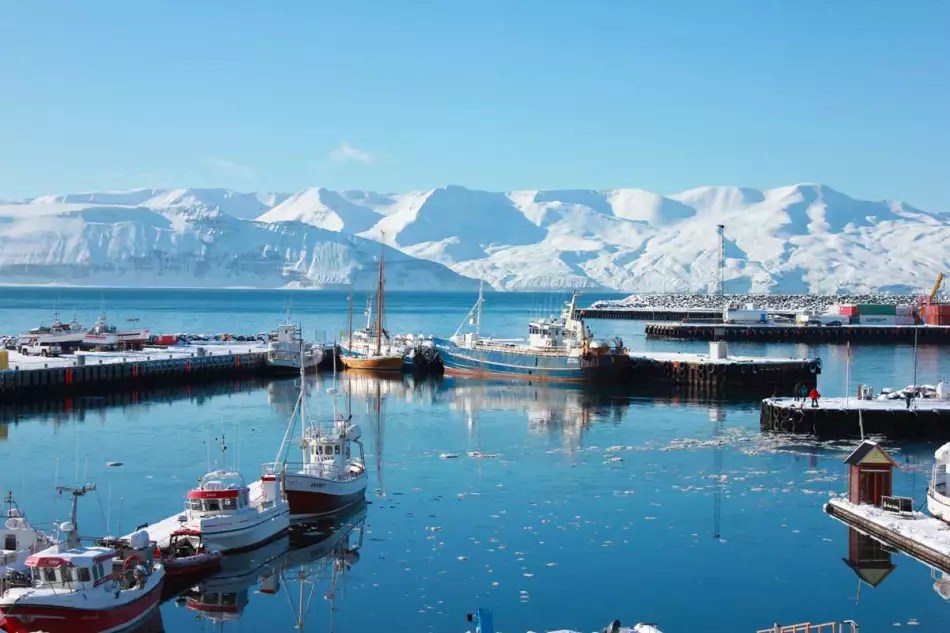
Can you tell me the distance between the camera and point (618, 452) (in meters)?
43.4

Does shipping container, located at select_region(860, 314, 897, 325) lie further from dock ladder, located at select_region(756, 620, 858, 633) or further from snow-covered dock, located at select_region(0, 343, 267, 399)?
dock ladder, located at select_region(756, 620, 858, 633)

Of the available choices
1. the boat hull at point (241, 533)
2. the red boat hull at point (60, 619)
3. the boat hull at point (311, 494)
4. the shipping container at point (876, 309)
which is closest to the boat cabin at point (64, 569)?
the red boat hull at point (60, 619)

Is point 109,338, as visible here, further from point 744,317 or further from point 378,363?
point 744,317

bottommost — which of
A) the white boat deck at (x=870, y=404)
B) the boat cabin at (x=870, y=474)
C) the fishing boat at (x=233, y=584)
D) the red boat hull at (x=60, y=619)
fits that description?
the fishing boat at (x=233, y=584)

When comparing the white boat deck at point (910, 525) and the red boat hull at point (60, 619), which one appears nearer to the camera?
the red boat hull at point (60, 619)

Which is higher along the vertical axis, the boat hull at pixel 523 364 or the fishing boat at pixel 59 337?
the fishing boat at pixel 59 337

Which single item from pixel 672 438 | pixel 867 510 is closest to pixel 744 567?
pixel 867 510

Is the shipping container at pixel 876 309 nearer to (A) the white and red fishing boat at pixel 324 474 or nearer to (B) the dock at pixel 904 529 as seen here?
(B) the dock at pixel 904 529

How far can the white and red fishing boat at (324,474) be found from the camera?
105ft

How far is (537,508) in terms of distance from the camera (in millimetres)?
33250

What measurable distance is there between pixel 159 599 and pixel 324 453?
9.97m

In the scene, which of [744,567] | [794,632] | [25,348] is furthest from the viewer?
[25,348]

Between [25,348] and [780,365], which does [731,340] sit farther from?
[25,348]

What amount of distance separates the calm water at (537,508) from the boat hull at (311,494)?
127cm
